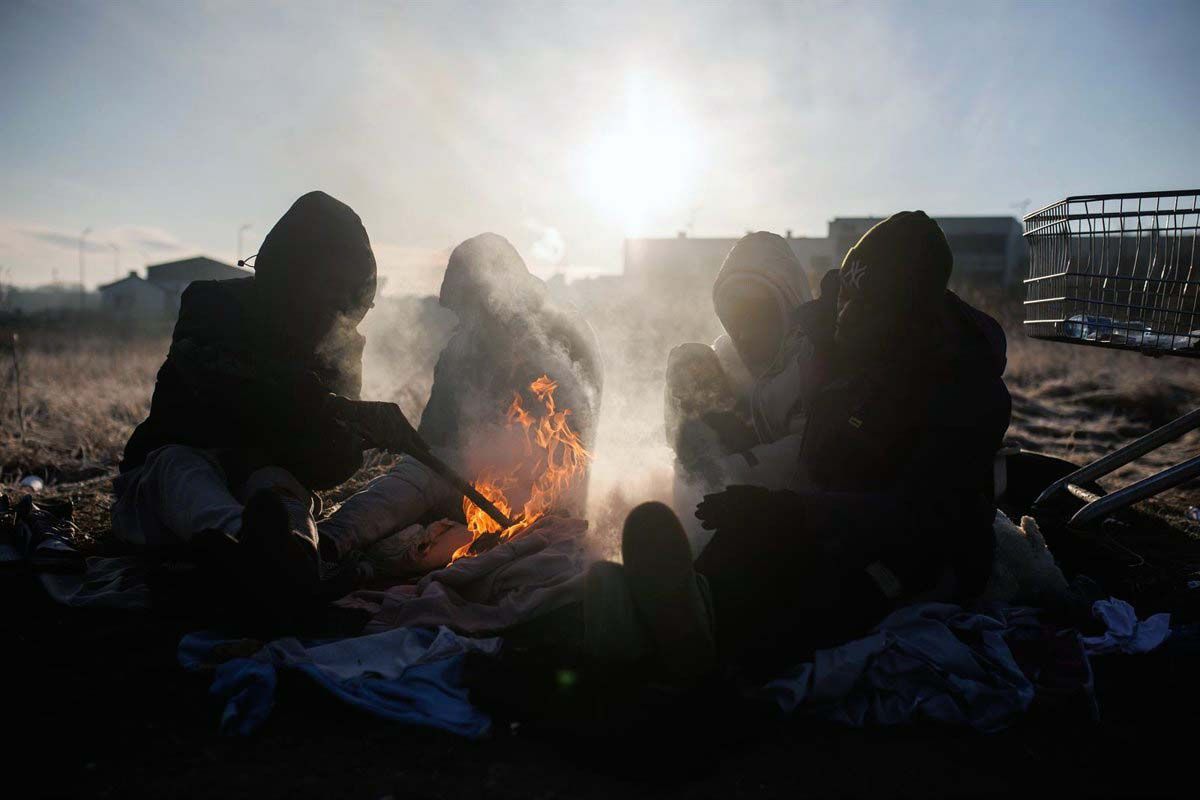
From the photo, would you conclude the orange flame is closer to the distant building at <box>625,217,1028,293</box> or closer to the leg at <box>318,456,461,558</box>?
the leg at <box>318,456,461,558</box>

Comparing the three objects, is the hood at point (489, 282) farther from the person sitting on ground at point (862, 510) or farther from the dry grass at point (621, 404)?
the person sitting on ground at point (862, 510)

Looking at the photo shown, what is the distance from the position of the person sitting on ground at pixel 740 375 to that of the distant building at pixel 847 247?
104 ft

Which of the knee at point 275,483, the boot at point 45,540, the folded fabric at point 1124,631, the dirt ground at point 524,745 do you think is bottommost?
the dirt ground at point 524,745

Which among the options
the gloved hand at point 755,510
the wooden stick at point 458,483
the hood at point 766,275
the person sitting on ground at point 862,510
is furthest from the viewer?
the hood at point 766,275

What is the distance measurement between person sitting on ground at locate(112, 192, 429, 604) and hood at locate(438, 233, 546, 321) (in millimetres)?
1093

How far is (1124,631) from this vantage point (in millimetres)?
2955

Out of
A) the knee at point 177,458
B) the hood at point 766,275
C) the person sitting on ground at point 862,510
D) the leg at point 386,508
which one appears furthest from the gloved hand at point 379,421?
the hood at point 766,275

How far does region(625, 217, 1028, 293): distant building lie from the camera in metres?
39.1

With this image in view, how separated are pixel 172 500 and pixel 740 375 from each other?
3189 mm

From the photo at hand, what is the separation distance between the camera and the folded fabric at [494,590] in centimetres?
307

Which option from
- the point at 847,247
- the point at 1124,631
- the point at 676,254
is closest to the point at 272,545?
the point at 1124,631

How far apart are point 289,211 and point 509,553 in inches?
93.6

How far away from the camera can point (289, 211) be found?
13.9ft

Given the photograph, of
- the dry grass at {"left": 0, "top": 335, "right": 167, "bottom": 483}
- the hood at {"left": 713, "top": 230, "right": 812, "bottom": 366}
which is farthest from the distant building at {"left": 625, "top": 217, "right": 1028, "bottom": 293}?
the hood at {"left": 713, "top": 230, "right": 812, "bottom": 366}
